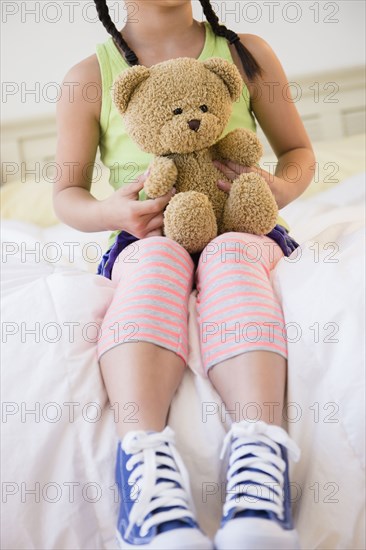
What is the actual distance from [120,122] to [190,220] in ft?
1.06

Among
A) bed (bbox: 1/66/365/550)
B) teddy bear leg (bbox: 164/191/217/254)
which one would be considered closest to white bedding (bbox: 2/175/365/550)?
bed (bbox: 1/66/365/550)

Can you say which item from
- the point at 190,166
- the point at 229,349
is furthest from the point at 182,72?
the point at 229,349

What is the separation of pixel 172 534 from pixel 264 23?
194 cm

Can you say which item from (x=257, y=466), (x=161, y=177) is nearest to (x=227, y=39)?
(x=161, y=177)

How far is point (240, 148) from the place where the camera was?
3.23ft

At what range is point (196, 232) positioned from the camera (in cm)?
91

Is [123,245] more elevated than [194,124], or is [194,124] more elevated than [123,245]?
[194,124]

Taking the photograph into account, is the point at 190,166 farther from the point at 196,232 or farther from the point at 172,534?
the point at 172,534

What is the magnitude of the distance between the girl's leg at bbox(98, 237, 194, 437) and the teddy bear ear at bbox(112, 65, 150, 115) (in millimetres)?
211

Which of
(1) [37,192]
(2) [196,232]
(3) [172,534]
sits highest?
(2) [196,232]

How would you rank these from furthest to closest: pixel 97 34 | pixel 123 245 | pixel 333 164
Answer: pixel 97 34
pixel 333 164
pixel 123 245

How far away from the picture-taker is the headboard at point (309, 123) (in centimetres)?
229

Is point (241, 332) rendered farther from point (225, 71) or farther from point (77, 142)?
point (77, 142)

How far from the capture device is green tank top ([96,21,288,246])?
1146 mm
